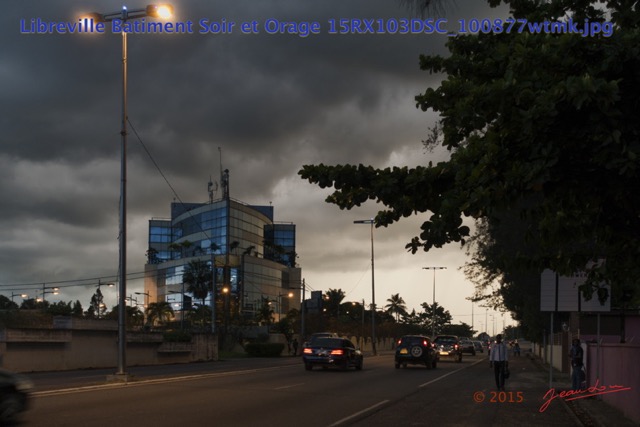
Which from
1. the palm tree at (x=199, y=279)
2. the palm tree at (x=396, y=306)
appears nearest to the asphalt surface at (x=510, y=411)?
the palm tree at (x=199, y=279)

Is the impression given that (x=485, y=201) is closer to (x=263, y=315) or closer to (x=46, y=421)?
(x=46, y=421)

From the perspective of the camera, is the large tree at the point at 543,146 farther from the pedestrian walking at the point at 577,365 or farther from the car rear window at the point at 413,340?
the car rear window at the point at 413,340

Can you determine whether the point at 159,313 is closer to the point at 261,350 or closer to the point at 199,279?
the point at 199,279

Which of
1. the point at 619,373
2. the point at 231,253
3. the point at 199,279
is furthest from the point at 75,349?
the point at 231,253

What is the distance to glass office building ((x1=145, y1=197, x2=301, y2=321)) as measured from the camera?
10238 centimetres

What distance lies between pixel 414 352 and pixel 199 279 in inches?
2591

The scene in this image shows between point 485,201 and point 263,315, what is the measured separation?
82.8 m

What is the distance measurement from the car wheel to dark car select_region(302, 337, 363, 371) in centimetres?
2016

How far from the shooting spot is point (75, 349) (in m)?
35.0

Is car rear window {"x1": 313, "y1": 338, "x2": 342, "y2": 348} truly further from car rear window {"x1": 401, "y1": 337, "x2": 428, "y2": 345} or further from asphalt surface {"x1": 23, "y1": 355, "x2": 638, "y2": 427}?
asphalt surface {"x1": 23, "y1": 355, "x2": 638, "y2": 427}

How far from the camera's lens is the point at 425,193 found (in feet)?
30.0

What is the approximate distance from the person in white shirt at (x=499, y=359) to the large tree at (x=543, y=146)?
40.7 ft

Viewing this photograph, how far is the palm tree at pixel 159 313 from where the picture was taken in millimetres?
101875

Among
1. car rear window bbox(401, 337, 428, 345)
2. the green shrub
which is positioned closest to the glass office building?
the green shrub
